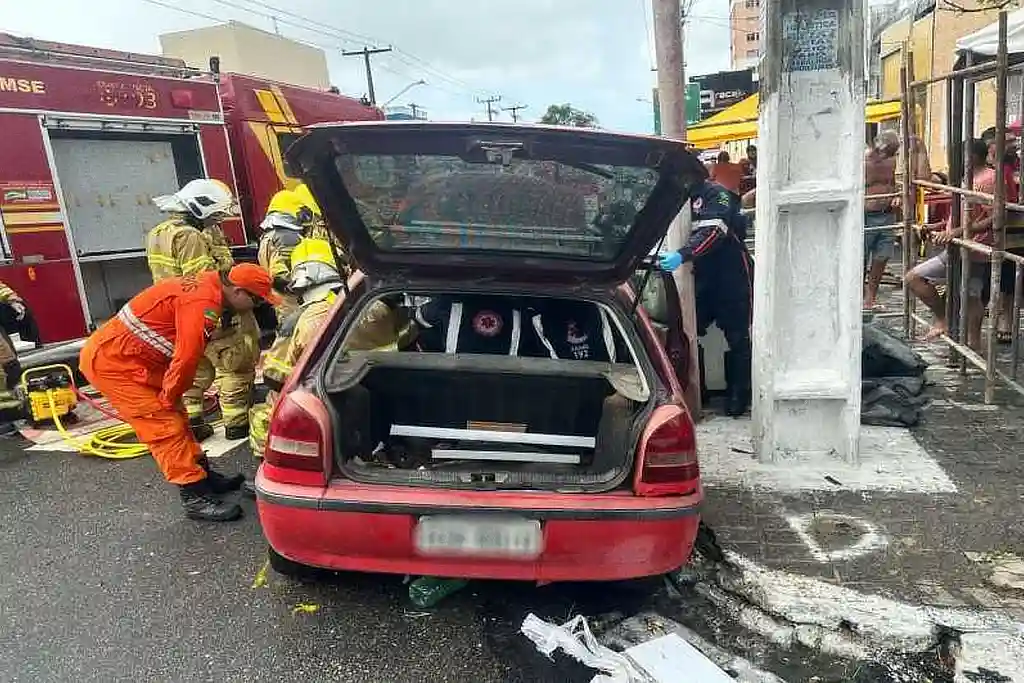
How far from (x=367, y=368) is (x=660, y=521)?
1336 mm

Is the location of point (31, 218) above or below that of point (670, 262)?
above

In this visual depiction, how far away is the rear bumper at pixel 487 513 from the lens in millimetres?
2584

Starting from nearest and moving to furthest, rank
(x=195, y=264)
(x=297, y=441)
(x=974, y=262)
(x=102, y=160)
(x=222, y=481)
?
(x=297, y=441) → (x=222, y=481) → (x=195, y=264) → (x=974, y=262) → (x=102, y=160)

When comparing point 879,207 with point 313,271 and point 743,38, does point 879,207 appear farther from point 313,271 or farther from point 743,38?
point 743,38

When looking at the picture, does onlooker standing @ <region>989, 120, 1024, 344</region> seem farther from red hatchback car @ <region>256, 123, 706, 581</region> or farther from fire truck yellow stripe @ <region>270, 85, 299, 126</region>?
fire truck yellow stripe @ <region>270, 85, 299, 126</region>

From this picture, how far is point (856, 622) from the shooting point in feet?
9.08

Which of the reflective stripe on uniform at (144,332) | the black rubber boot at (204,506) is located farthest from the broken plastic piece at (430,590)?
the reflective stripe on uniform at (144,332)

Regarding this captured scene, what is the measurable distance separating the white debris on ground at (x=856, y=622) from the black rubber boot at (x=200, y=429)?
3447 millimetres

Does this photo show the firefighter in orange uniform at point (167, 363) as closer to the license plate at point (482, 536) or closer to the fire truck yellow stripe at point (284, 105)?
the license plate at point (482, 536)

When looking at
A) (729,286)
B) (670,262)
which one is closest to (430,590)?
(670,262)

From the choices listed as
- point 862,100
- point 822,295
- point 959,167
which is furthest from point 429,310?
point 959,167

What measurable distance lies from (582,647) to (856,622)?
97 centimetres

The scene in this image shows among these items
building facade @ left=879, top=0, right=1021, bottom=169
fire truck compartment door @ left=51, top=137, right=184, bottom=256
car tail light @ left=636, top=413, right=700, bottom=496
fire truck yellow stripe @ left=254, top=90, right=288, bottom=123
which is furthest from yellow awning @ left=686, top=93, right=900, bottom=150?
car tail light @ left=636, top=413, right=700, bottom=496

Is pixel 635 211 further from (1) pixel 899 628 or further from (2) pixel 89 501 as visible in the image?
(2) pixel 89 501
